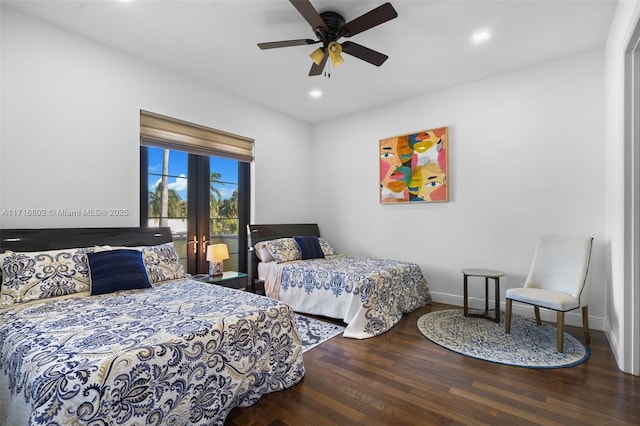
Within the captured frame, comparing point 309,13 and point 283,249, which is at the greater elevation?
point 309,13

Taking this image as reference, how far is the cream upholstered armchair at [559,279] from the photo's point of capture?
2.54 metres

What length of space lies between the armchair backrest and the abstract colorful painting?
1213 millimetres

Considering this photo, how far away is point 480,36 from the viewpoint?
2.80 meters

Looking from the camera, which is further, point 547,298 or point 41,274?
point 547,298

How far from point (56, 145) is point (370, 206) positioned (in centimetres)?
371

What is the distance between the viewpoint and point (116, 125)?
299cm

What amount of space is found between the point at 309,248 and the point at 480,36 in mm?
3085

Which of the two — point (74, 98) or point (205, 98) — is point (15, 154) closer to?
point (74, 98)

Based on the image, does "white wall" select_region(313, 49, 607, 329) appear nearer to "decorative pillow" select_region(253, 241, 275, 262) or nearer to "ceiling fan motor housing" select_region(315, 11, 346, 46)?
"decorative pillow" select_region(253, 241, 275, 262)

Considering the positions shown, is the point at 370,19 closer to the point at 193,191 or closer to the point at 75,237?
the point at 193,191

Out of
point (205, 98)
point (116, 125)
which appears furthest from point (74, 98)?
point (205, 98)

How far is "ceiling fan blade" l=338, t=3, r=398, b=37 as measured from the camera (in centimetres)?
209

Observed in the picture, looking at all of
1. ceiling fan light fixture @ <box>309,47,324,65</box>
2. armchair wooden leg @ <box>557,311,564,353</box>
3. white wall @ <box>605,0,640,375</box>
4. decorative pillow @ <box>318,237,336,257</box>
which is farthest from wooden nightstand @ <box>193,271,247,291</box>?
white wall @ <box>605,0,640,375</box>

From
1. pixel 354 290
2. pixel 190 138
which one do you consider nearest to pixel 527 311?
pixel 354 290
